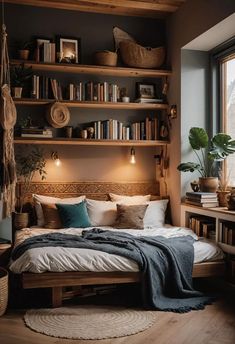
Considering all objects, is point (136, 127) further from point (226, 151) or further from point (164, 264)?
point (164, 264)

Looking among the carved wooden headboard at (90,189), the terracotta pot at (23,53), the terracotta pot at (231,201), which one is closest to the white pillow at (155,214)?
the carved wooden headboard at (90,189)

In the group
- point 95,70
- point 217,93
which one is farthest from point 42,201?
point 217,93

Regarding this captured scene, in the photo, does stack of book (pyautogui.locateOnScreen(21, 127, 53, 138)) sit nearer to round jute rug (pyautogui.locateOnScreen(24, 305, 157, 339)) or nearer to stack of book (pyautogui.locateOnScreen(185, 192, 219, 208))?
stack of book (pyautogui.locateOnScreen(185, 192, 219, 208))

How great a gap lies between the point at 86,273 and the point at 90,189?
1822 millimetres

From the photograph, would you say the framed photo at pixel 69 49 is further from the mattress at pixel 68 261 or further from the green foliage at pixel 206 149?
Answer: the mattress at pixel 68 261

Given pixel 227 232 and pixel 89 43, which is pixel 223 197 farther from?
pixel 89 43

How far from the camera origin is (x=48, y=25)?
5172mm

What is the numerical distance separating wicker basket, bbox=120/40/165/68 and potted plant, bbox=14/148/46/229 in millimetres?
1609

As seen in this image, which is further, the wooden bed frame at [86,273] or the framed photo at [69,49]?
the framed photo at [69,49]

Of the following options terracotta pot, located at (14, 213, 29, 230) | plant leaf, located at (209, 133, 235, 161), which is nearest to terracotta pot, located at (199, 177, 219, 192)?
plant leaf, located at (209, 133, 235, 161)

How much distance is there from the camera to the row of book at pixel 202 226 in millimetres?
4539

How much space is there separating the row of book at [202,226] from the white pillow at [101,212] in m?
0.93

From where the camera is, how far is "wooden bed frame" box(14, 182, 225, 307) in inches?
139

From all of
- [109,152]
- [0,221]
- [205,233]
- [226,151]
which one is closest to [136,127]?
[109,152]
